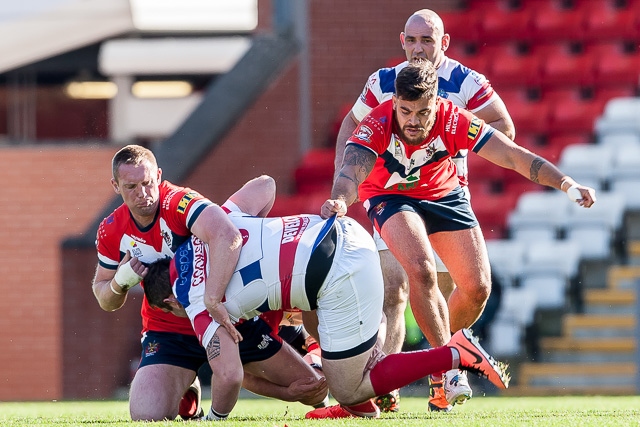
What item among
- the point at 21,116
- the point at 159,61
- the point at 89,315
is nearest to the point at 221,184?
the point at 89,315

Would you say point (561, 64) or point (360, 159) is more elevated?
point (561, 64)

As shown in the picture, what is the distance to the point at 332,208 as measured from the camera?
6.19 m

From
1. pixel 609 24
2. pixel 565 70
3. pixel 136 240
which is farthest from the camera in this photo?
pixel 609 24

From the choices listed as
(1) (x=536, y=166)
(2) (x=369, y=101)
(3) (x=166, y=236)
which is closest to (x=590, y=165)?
(2) (x=369, y=101)

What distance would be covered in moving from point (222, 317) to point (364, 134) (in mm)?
1264

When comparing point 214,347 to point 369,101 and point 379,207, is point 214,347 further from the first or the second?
point 369,101

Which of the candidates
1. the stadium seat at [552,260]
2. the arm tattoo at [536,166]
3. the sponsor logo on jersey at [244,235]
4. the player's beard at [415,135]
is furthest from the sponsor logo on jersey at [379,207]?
the stadium seat at [552,260]

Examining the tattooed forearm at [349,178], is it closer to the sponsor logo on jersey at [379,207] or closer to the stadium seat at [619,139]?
the sponsor logo on jersey at [379,207]

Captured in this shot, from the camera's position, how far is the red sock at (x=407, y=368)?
625 centimetres

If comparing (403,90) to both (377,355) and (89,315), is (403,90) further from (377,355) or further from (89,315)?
→ (89,315)

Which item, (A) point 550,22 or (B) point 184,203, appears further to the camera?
(A) point 550,22

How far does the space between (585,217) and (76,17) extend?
8.27 meters

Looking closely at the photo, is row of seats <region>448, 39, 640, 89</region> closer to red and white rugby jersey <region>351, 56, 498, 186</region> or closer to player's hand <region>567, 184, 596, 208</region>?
red and white rugby jersey <region>351, 56, 498, 186</region>

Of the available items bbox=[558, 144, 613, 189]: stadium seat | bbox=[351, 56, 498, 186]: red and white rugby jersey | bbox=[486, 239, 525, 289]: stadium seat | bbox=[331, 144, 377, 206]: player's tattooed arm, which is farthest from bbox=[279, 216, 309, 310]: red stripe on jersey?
bbox=[558, 144, 613, 189]: stadium seat
